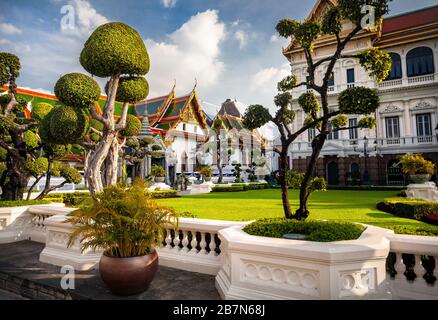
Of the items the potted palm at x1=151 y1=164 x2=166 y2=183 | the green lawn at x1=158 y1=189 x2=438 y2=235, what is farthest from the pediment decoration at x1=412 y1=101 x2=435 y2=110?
the potted palm at x1=151 y1=164 x2=166 y2=183

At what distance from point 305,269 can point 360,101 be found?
246cm

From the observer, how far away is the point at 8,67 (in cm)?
786

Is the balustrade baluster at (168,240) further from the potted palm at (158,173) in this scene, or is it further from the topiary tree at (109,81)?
the potted palm at (158,173)

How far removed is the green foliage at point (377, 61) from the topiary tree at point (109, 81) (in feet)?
14.0

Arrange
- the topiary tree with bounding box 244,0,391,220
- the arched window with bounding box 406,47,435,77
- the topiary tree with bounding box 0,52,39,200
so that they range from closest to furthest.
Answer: the topiary tree with bounding box 244,0,391,220 < the topiary tree with bounding box 0,52,39,200 < the arched window with bounding box 406,47,435,77

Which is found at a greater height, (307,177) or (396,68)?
(396,68)

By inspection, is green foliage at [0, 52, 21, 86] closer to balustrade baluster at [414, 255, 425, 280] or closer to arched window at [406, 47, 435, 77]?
balustrade baluster at [414, 255, 425, 280]

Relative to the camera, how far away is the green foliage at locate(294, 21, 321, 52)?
15.4ft

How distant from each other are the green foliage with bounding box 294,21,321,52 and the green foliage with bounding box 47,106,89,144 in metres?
4.63

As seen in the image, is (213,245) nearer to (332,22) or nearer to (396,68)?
(332,22)

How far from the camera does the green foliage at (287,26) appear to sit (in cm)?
497

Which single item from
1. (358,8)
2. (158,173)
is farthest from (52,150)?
(158,173)
